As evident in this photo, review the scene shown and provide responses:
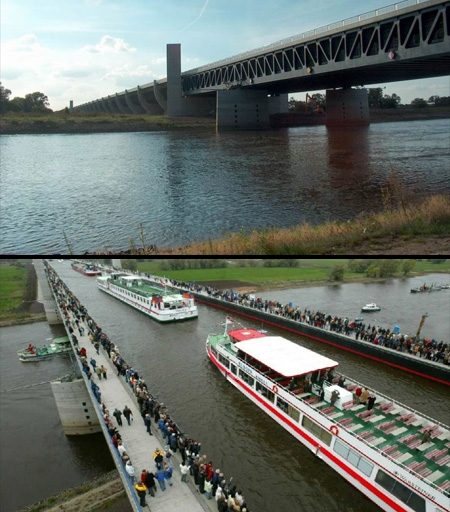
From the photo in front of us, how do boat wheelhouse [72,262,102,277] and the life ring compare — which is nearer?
the life ring

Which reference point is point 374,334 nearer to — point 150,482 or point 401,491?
point 401,491

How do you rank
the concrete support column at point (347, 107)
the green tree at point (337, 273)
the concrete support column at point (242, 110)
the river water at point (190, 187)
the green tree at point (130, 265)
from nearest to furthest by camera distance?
the river water at point (190, 187) → the green tree at point (337, 273) → the green tree at point (130, 265) → the concrete support column at point (242, 110) → the concrete support column at point (347, 107)

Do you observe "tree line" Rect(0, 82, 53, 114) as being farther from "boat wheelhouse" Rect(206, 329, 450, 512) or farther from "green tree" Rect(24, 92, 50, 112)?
"boat wheelhouse" Rect(206, 329, 450, 512)

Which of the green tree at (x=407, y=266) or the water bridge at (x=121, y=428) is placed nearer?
the water bridge at (x=121, y=428)

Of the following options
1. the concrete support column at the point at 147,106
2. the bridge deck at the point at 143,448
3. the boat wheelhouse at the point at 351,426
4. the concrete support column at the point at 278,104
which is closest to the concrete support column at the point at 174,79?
the concrete support column at the point at 278,104

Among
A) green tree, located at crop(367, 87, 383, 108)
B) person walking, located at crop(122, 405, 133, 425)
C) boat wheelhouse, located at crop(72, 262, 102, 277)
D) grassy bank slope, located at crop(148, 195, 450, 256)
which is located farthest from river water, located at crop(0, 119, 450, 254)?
green tree, located at crop(367, 87, 383, 108)

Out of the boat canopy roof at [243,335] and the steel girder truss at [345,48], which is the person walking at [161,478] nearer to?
the boat canopy roof at [243,335]
